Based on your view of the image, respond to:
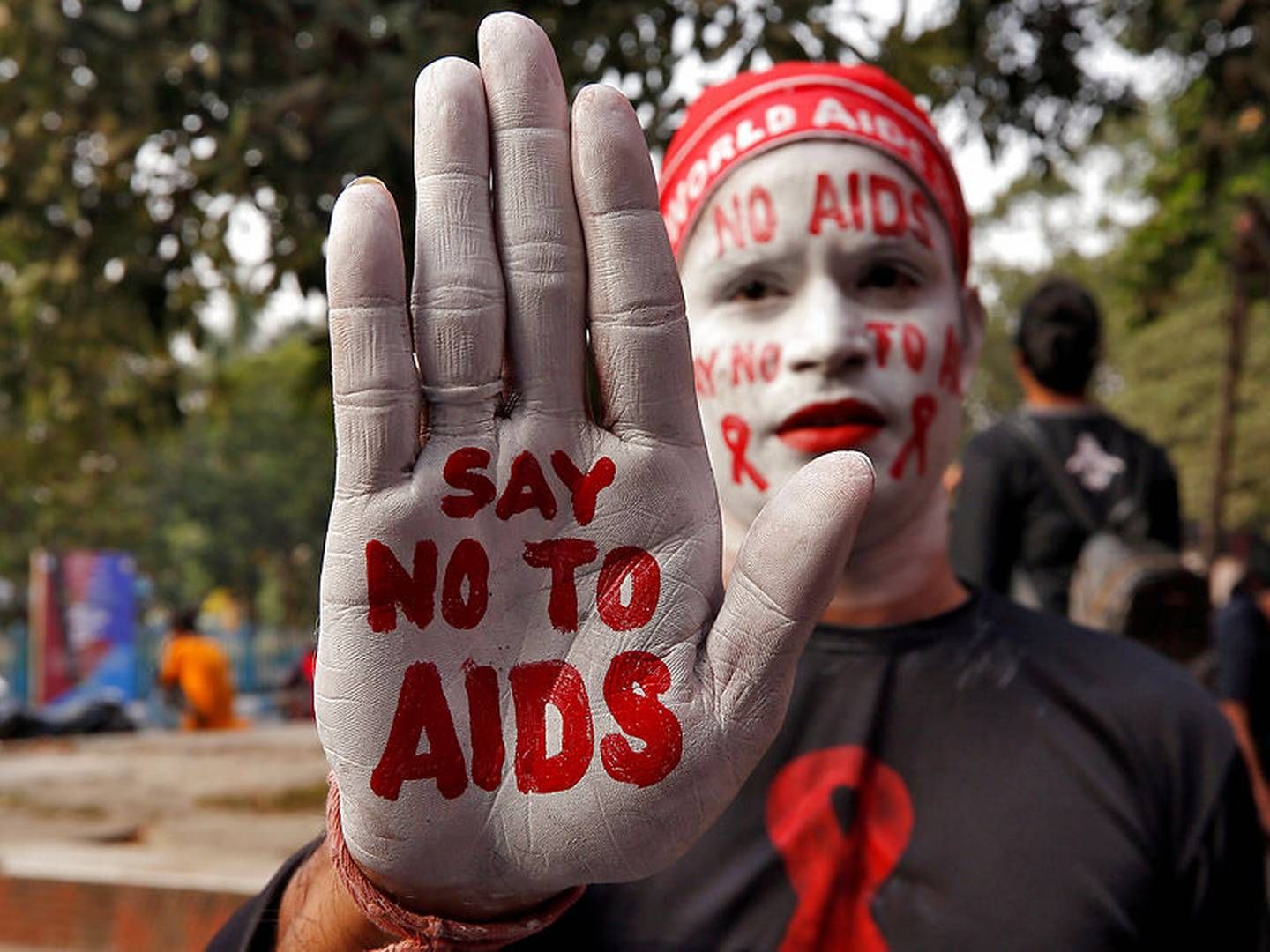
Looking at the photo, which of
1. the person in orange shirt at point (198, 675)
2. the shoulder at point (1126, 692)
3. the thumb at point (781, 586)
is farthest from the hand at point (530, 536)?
the person in orange shirt at point (198, 675)

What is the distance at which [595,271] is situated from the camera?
4.22ft

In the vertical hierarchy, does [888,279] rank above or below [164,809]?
above

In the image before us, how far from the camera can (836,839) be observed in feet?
5.41

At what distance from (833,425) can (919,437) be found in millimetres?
129

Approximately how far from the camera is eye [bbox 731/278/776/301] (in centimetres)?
186

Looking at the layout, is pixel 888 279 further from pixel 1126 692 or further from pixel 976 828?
pixel 976 828

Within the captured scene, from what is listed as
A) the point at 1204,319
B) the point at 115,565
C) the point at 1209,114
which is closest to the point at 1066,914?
the point at 1209,114

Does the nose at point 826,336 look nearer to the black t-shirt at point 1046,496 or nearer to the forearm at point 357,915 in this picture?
the forearm at point 357,915

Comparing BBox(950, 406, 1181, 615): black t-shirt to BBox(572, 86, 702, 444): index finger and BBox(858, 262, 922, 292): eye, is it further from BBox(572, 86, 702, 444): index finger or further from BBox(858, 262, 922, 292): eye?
BBox(572, 86, 702, 444): index finger

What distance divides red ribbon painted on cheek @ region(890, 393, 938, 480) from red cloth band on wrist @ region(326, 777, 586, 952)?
0.75 m

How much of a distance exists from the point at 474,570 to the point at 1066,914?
77cm

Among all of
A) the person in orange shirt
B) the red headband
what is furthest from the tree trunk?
the red headband

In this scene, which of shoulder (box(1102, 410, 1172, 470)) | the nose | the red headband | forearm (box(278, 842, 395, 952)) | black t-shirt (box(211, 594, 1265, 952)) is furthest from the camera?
shoulder (box(1102, 410, 1172, 470))

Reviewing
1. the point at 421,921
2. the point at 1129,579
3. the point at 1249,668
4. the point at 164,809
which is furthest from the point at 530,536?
the point at 164,809
